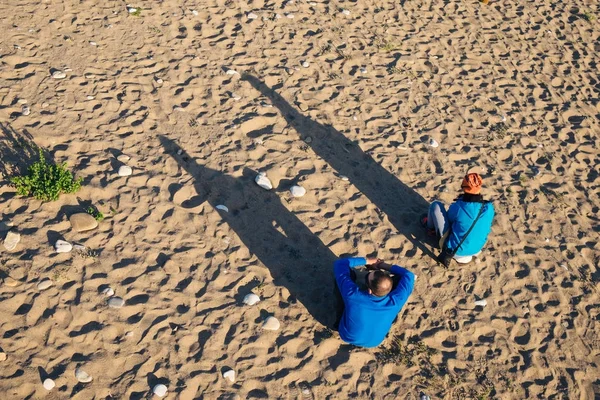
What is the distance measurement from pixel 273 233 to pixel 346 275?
1517mm

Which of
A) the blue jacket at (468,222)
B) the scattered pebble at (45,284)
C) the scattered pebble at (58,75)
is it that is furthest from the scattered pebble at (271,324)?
the scattered pebble at (58,75)

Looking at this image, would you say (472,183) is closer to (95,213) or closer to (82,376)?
(95,213)

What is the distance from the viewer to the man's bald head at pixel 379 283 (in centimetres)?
520

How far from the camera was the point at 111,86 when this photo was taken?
8281mm

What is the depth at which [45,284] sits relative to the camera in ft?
18.7

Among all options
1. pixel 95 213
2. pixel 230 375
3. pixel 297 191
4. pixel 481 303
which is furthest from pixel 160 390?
pixel 481 303

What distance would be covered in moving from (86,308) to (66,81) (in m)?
4.06

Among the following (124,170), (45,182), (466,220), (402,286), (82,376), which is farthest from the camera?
(124,170)

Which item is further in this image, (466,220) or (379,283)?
(466,220)

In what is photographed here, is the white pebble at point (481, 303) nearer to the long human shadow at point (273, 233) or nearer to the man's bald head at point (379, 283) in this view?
the long human shadow at point (273, 233)

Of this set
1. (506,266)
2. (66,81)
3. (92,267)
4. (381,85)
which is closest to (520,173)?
(506,266)

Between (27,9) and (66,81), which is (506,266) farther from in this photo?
(27,9)

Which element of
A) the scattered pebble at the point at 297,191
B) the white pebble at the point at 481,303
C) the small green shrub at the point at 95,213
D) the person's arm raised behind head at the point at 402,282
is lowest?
the white pebble at the point at 481,303

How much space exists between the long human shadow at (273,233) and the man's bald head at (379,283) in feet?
3.42
